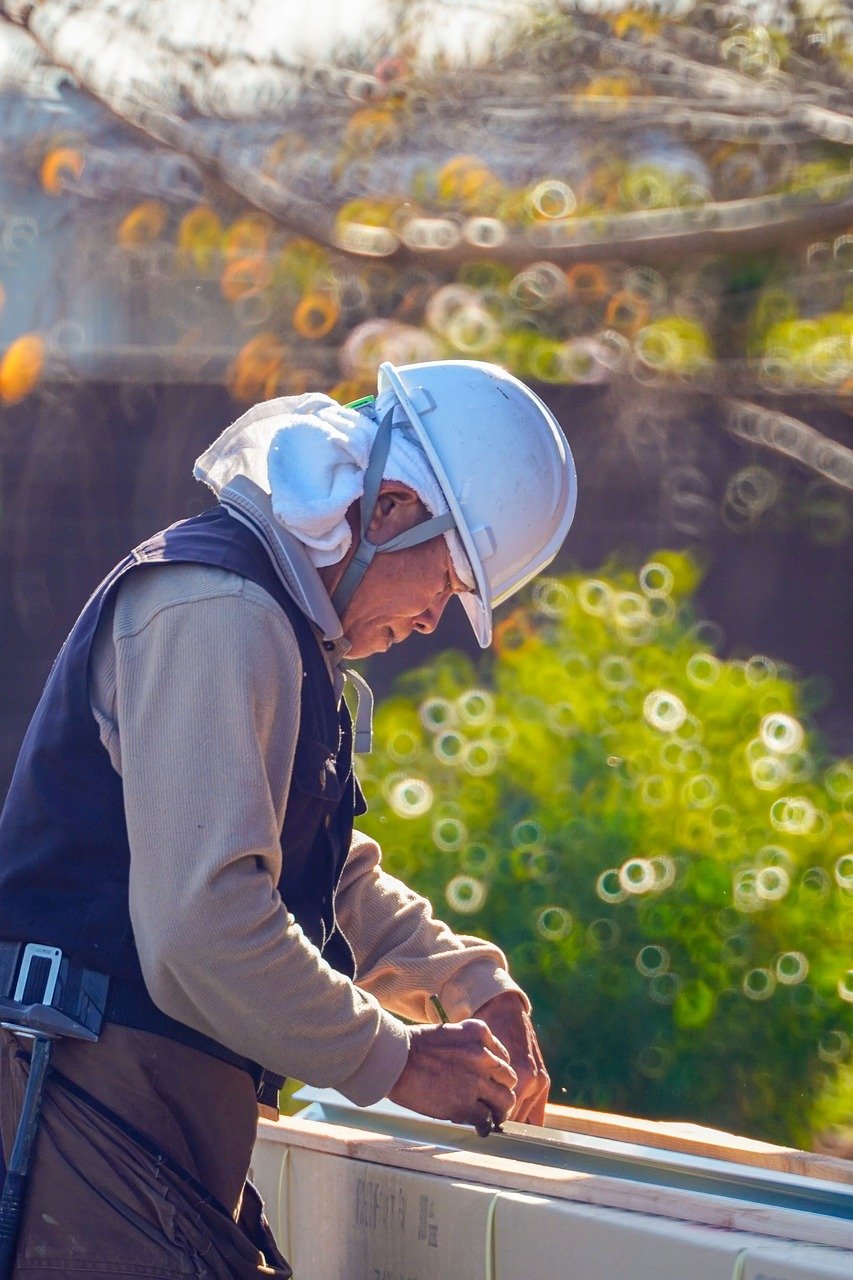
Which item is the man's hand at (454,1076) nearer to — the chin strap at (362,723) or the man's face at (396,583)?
the chin strap at (362,723)

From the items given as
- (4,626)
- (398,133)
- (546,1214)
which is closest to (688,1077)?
(546,1214)

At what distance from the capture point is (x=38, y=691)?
6148mm

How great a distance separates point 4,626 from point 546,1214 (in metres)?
4.62

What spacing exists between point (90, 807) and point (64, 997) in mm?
232

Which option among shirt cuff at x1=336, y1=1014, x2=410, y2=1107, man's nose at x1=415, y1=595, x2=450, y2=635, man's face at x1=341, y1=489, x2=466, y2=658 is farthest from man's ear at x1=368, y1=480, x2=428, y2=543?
shirt cuff at x1=336, y1=1014, x2=410, y2=1107

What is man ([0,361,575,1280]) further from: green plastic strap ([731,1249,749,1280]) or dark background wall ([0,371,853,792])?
dark background wall ([0,371,853,792])

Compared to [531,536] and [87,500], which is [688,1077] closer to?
[531,536]

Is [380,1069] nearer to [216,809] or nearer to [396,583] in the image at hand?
[216,809]

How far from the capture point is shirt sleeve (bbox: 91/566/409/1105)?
169 centimetres

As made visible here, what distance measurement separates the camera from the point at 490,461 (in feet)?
6.63

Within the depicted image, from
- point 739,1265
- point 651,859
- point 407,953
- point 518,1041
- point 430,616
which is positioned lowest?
point 739,1265

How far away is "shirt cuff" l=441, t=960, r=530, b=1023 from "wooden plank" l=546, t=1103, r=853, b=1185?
0.79ft

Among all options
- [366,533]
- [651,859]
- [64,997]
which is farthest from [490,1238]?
[651,859]

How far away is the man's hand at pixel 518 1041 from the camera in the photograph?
237cm
